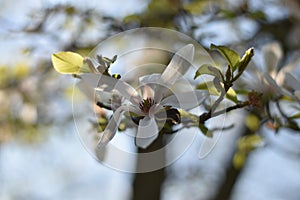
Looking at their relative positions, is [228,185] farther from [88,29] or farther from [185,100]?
[185,100]

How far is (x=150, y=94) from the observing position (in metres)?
0.50

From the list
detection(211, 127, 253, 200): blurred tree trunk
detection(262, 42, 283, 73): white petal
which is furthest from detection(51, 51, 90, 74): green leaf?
detection(211, 127, 253, 200): blurred tree trunk

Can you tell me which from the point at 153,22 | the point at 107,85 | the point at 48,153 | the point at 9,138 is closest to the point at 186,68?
the point at 107,85

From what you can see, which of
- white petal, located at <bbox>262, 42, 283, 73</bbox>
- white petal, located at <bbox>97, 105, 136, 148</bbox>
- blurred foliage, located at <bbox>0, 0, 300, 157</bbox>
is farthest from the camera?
blurred foliage, located at <bbox>0, 0, 300, 157</bbox>

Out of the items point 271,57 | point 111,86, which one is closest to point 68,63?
point 111,86

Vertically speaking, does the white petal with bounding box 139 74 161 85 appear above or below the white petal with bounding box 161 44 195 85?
below

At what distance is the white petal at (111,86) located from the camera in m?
0.48

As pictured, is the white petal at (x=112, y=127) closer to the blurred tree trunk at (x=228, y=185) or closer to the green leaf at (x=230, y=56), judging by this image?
the green leaf at (x=230, y=56)

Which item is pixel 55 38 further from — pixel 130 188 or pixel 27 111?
pixel 130 188

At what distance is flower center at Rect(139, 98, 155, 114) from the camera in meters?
0.49

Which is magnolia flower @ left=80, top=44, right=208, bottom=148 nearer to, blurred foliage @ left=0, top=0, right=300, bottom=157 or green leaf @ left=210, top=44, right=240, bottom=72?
green leaf @ left=210, top=44, right=240, bottom=72

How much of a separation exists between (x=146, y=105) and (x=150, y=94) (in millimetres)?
13

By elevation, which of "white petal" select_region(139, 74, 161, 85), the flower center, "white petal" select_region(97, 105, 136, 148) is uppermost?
"white petal" select_region(139, 74, 161, 85)

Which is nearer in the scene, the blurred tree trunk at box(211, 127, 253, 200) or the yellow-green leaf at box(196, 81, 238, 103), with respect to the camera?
the yellow-green leaf at box(196, 81, 238, 103)
